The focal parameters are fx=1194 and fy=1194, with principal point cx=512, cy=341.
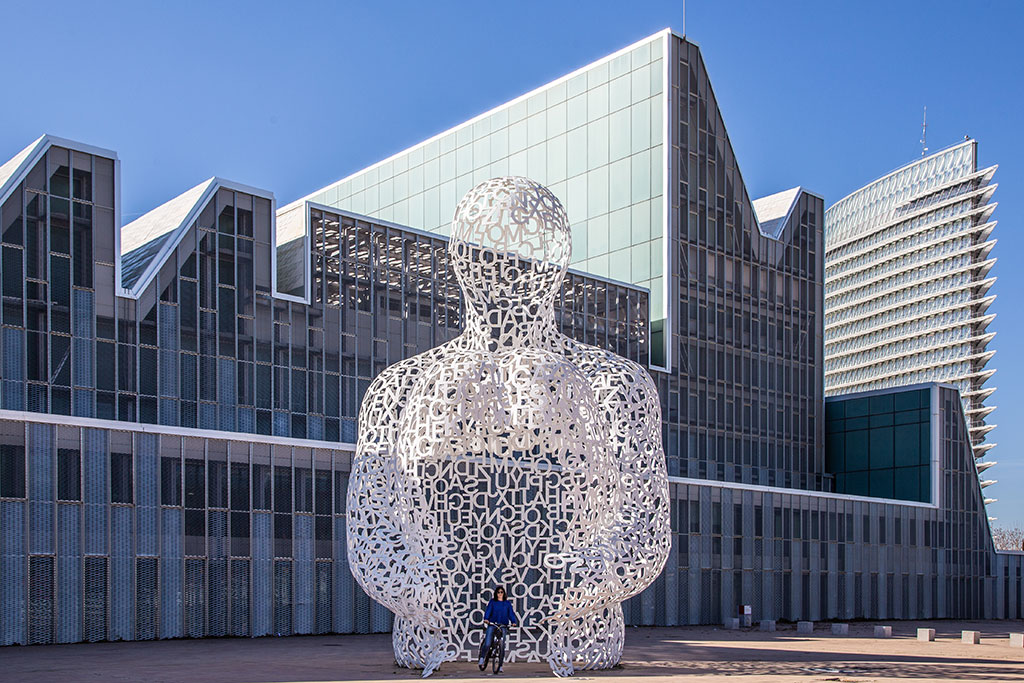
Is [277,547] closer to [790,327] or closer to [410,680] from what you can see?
[410,680]

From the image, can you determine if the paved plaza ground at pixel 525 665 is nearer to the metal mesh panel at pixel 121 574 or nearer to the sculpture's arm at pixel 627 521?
the metal mesh panel at pixel 121 574

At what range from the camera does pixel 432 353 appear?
55.8 feet

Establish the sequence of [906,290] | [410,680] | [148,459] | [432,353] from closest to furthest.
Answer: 1. [410,680]
2. [432,353]
3. [148,459]
4. [906,290]

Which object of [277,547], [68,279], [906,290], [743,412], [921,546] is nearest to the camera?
[277,547]

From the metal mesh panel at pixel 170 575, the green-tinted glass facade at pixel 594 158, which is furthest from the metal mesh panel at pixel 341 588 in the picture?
the green-tinted glass facade at pixel 594 158

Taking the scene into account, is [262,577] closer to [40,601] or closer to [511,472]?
[40,601]

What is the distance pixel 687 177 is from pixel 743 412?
953 cm

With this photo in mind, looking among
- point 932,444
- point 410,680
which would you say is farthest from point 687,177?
point 410,680

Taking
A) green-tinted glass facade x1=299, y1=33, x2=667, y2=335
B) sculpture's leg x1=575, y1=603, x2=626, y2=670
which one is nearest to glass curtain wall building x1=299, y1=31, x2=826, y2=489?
green-tinted glass facade x1=299, y1=33, x2=667, y2=335

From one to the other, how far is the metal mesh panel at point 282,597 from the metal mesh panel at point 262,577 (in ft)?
0.50

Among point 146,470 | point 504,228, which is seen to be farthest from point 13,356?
point 504,228

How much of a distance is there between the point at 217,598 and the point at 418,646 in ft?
31.1

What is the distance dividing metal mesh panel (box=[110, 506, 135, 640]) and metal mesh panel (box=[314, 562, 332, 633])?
4.40 meters

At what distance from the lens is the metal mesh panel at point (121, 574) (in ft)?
73.8
